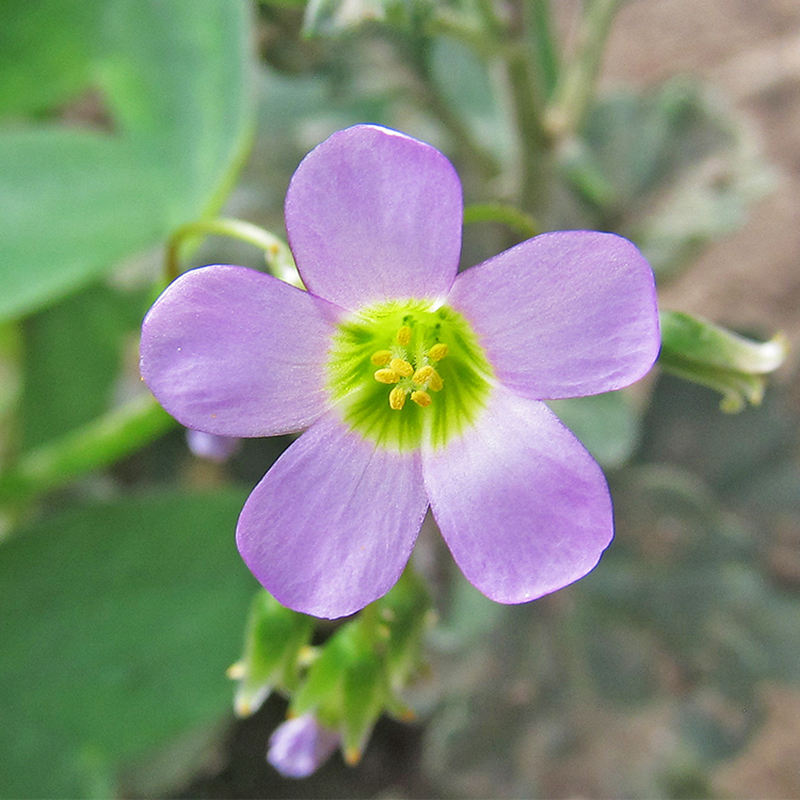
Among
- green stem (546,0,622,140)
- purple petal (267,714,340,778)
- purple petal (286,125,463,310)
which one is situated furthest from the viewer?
green stem (546,0,622,140)

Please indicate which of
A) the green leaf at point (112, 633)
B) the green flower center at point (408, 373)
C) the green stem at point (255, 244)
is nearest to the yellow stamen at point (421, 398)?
the green flower center at point (408, 373)

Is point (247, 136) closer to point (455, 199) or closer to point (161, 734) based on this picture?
point (455, 199)

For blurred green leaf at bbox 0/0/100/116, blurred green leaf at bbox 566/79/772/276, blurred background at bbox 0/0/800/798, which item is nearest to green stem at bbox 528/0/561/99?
blurred background at bbox 0/0/800/798

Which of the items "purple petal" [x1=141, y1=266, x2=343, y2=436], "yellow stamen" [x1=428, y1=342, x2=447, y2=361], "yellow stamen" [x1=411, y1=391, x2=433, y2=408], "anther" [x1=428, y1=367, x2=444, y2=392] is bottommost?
"yellow stamen" [x1=411, y1=391, x2=433, y2=408]

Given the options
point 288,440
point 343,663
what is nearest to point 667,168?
point 288,440

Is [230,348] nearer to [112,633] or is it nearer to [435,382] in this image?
[435,382]

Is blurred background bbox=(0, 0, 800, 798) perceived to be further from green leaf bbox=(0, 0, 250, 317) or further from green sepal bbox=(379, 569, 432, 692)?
green sepal bbox=(379, 569, 432, 692)
